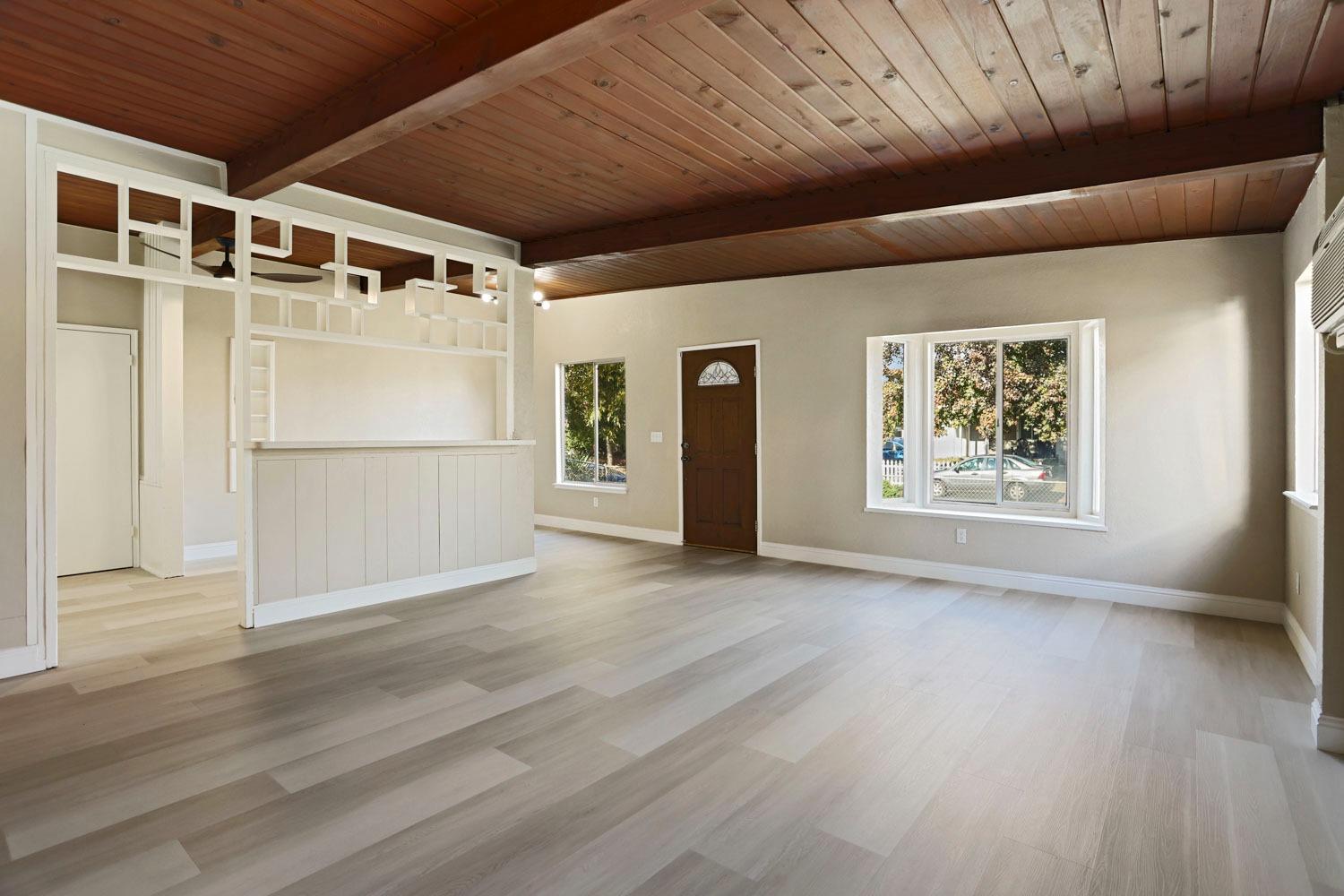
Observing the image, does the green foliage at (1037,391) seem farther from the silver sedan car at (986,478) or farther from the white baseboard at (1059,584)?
the white baseboard at (1059,584)

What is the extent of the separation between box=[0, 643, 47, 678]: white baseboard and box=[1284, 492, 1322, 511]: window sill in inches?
251

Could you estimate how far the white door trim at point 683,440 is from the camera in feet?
22.6

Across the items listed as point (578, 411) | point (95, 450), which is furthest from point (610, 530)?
point (95, 450)

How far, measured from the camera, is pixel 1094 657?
387cm

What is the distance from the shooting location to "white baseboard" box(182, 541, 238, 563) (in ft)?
21.0

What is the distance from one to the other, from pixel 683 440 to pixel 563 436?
6.28 feet

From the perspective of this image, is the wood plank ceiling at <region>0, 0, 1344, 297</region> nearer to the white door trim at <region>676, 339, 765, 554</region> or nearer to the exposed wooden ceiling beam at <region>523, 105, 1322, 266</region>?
the exposed wooden ceiling beam at <region>523, 105, 1322, 266</region>

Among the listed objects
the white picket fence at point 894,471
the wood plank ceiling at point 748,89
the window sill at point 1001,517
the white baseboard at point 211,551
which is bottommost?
the white baseboard at point 211,551

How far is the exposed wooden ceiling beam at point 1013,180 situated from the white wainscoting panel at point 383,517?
204 cm

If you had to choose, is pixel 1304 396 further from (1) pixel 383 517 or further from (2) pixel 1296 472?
(1) pixel 383 517

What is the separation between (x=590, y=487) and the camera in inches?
331

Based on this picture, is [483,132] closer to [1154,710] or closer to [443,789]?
[443,789]

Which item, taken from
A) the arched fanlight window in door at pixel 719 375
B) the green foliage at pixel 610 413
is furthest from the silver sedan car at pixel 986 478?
the green foliage at pixel 610 413

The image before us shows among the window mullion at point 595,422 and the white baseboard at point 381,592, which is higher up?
the window mullion at point 595,422
